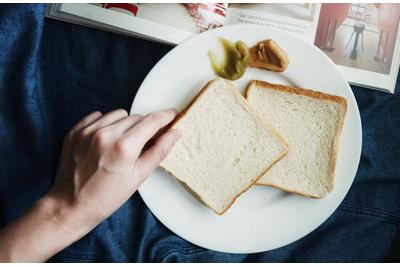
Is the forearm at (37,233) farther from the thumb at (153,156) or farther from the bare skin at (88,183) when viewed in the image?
the thumb at (153,156)

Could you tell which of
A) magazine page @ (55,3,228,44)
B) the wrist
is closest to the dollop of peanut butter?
magazine page @ (55,3,228,44)

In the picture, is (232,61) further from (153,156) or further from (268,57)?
(153,156)

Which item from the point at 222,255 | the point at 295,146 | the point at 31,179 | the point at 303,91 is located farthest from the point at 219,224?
the point at 31,179

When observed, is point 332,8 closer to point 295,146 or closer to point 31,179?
point 295,146

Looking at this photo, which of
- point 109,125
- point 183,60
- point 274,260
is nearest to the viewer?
point 109,125

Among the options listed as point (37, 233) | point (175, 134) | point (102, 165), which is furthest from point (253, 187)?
point (37, 233)

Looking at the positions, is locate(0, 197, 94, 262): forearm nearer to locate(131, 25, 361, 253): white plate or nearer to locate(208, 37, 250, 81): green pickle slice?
locate(131, 25, 361, 253): white plate

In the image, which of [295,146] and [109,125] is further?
[295,146]

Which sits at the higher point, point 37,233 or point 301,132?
point 301,132
